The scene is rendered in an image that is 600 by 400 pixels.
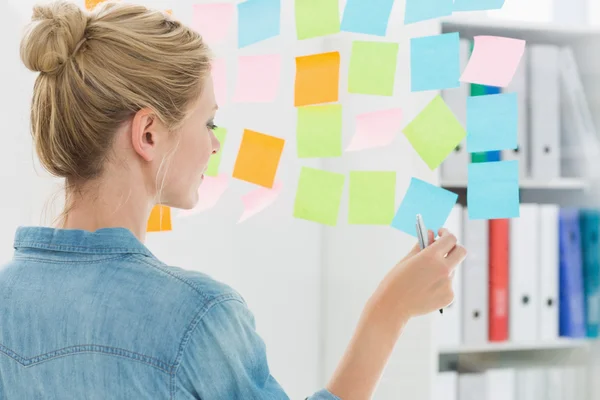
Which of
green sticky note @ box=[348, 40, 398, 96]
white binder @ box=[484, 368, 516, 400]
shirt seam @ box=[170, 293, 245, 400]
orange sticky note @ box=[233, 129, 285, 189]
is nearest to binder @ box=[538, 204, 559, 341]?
white binder @ box=[484, 368, 516, 400]

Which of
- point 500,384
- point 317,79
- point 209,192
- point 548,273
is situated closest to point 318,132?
point 317,79

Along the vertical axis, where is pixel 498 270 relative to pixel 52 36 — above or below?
below

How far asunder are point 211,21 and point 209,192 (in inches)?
14.4

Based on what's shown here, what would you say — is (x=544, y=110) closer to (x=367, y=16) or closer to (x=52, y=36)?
(x=367, y=16)

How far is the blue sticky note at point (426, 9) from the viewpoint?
120 cm

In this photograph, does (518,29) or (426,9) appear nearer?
(426,9)

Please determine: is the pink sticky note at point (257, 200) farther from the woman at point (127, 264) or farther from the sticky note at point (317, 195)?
the woman at point (127, 264)

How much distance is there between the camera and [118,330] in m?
0.76

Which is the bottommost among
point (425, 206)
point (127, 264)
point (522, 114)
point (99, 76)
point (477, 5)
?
point (127, 264)

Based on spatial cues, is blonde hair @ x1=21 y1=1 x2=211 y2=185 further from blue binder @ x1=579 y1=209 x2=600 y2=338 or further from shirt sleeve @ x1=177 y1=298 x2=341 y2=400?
blue binder @ x1=579 y1=209 x2=600 y2=338

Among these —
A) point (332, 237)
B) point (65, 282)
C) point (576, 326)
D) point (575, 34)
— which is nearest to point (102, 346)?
point (65, 282)

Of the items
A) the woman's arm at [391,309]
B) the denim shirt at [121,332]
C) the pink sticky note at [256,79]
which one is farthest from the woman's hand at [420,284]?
the pink sticky note at [256,79]

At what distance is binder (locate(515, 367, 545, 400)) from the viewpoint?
1534mm

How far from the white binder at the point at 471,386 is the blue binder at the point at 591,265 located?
26 cm
